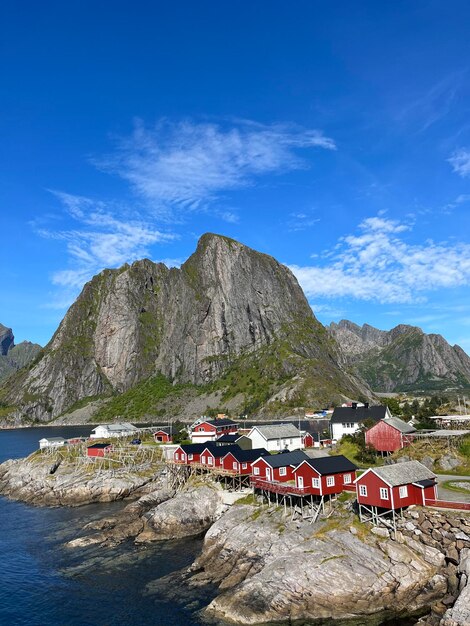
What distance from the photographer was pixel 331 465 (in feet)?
160

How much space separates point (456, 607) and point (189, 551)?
27.3m

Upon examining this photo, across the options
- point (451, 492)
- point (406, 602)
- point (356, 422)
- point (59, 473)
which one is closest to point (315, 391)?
point (356, 422)

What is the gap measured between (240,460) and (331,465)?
16.0m

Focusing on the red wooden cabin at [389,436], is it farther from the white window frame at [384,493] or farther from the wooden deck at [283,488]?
the white window frame at [384,493]

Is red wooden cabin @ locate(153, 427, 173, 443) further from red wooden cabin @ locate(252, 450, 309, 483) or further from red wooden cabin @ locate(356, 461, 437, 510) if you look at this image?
red wooden cabin @ locate(356, 461, 437, 510)

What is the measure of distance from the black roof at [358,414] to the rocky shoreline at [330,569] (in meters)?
41.8

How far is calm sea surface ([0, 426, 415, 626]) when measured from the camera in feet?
120

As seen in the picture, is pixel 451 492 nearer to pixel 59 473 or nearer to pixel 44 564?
pixel 44 564


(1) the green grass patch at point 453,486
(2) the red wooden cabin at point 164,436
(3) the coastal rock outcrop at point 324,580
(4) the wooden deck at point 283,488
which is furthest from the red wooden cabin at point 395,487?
(2) the red wooden cabin at point 164,436

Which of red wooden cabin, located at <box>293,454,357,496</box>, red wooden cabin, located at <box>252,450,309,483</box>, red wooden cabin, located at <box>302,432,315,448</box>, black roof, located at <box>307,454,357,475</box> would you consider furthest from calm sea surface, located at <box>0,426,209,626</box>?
red wooden cabin, located at <box>302,432,315,448</box>

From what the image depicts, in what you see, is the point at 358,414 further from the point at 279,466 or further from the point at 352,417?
the point at 279,466

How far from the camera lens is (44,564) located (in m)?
48.1

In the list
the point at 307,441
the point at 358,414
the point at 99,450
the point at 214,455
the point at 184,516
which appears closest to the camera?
the point at 184,516

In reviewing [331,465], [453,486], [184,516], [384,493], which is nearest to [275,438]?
[184,516]
